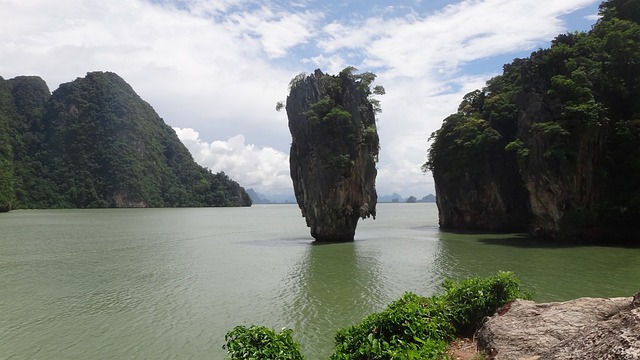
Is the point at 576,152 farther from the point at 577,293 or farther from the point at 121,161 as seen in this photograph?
the point at 121,161

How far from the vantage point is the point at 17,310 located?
48.8 feet

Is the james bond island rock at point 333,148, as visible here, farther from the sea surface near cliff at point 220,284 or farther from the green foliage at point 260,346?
the green foliage at point 260,346

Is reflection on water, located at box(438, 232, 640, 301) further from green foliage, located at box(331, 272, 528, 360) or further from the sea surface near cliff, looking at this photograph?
green foliage, located at box(331, 272, 528, 360)

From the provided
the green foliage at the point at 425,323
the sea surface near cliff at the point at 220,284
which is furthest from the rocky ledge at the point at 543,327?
the sea surface near cliff at the point at 220,284

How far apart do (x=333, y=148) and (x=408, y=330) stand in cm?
2905

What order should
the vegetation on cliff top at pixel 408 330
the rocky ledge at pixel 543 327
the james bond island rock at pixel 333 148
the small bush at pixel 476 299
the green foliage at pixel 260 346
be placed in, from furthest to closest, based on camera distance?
the james bond island rock at pixel 333 148
the small bush at pixel 476 299
the vegetation on cliff top at pixel 408 330
the green foliage at pixel 260 346
the rocky ledge at pixel 543 327

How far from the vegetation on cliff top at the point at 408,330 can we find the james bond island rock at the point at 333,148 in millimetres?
26318

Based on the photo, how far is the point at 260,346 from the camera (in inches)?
236

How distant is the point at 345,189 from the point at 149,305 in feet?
70.8

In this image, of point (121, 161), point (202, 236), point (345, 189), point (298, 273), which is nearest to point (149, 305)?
point (298, 273)

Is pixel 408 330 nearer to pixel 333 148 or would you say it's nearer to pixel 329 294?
pixel 329 294

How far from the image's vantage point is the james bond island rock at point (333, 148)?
3488cm

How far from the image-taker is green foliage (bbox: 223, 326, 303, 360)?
19.0 feet

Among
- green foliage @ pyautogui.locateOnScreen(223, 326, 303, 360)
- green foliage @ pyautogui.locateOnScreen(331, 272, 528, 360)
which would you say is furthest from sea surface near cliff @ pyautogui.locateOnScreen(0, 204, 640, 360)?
green foliage @ pyautogui.locateOnScreen(223, 326, 303, 360)
